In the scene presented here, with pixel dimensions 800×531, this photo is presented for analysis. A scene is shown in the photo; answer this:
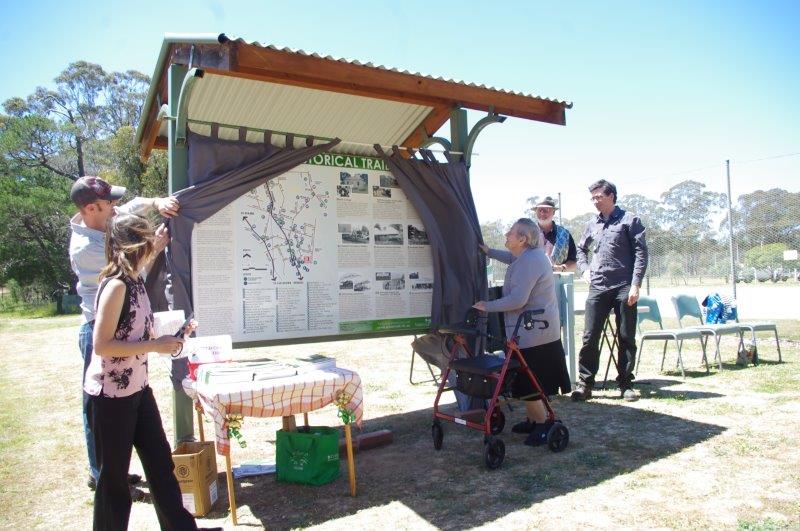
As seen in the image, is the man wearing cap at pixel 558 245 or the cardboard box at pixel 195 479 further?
the man wearing cap at pixel 558 245

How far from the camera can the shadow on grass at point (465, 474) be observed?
353 centimetres

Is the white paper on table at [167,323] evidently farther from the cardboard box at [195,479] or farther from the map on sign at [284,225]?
the map on sign at [284,225]

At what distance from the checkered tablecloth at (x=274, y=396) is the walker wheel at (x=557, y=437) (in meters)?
1.57

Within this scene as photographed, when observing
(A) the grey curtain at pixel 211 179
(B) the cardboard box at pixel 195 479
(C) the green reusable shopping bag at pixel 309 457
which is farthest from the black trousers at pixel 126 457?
(A) the grey curtain at pixel 211 179

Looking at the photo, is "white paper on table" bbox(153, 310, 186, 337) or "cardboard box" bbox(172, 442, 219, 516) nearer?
"cardboard box" bbox(172, 442, 219, 516)

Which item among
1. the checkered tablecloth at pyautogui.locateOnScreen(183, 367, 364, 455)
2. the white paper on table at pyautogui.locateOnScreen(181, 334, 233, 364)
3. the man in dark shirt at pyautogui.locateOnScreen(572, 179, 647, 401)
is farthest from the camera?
the man in dark shirt at pyautogui.locateOnScreen(572, 179, 647, 401)

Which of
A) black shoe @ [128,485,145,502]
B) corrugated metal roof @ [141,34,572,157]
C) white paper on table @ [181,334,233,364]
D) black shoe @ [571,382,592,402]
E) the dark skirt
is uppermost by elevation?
corrugated metal roof @ [141,34,572,157]

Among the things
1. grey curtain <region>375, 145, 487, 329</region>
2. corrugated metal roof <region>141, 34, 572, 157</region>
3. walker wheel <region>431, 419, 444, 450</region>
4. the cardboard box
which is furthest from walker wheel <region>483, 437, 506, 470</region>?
corrugated metal roof <region>141, 34, 572, 157</region>

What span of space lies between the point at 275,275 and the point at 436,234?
5.13ft

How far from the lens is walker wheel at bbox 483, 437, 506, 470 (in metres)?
4.14

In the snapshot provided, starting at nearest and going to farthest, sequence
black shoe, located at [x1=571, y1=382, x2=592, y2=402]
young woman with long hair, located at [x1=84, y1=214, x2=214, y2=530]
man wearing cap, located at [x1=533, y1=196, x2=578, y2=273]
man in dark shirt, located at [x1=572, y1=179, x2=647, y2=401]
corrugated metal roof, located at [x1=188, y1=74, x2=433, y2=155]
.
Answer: young woman with long hair, located at [x1=84, y1=214, x2=214, y2=530]
corrugated metal roof, located at [x1=188, y1=74, x2=433, y2=155]
man in dark shirt, located at [x1=572, y1=179, x2=647, y2=401]
black shoe, located at [x1=571, y1=382, x2=592, y2=402]
man wearing cap, located at [x1=533, y1=196, x2=578, y2=273]

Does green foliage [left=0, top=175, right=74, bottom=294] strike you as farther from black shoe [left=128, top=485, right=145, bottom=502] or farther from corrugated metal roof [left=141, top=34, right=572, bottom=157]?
black shoe [left=128, top=485, right=145, bottom=502]

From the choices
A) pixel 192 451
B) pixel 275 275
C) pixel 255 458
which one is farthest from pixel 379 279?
pixel 192 451

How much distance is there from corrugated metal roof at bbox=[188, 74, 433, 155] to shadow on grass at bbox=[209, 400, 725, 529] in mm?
2603
